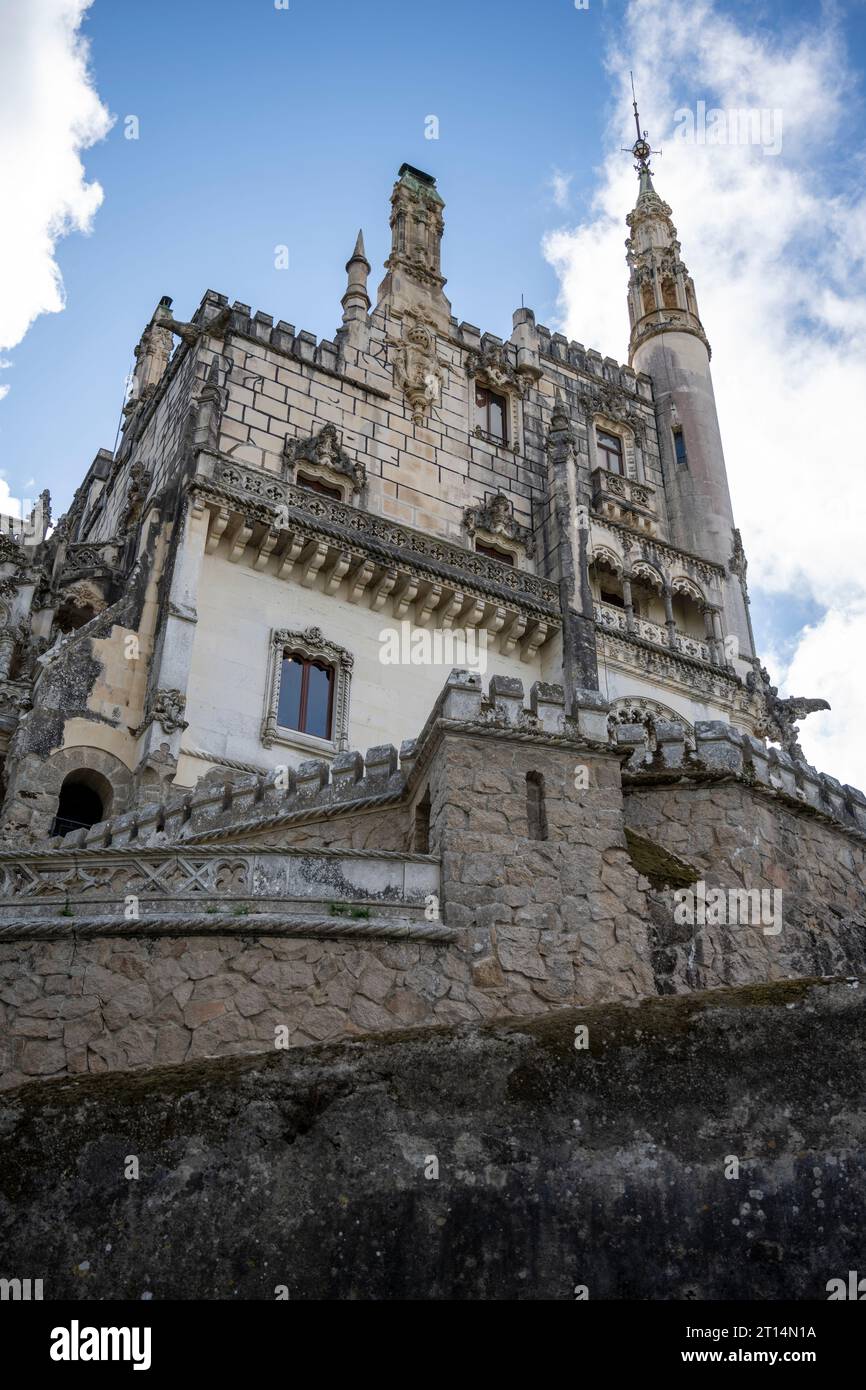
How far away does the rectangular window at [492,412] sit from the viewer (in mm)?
29812

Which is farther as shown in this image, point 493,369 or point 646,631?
point 493,369

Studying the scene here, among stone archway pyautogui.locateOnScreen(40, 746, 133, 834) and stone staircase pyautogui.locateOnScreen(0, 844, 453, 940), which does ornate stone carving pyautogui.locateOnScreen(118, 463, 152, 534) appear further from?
stone staircase pyautogui.locateOnScreen(0, 844, 453, 940)

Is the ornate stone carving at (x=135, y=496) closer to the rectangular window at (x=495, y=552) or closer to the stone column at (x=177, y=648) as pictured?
the stone column at (x=177, y=648)

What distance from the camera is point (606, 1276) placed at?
5230 mm

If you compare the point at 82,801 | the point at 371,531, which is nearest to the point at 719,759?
the point at 82,801

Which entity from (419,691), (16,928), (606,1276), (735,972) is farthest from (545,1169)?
(419,691)

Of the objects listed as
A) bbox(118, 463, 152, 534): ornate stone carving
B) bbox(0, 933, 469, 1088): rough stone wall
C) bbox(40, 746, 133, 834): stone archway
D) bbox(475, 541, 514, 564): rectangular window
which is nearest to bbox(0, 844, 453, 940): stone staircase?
bbox(0, 933, 469, 1088): rough stone wall

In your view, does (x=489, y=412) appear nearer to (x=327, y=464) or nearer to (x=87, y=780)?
(x=327, y=464)

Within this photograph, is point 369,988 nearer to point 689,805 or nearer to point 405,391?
point 689,805

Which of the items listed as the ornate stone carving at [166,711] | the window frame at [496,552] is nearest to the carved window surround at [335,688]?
the ornate stone carving at [166,711]

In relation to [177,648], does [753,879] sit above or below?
below

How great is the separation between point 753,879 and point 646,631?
1582 cm

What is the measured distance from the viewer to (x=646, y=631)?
28.1m

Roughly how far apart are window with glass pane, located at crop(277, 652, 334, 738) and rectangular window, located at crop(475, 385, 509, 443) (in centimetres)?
989
